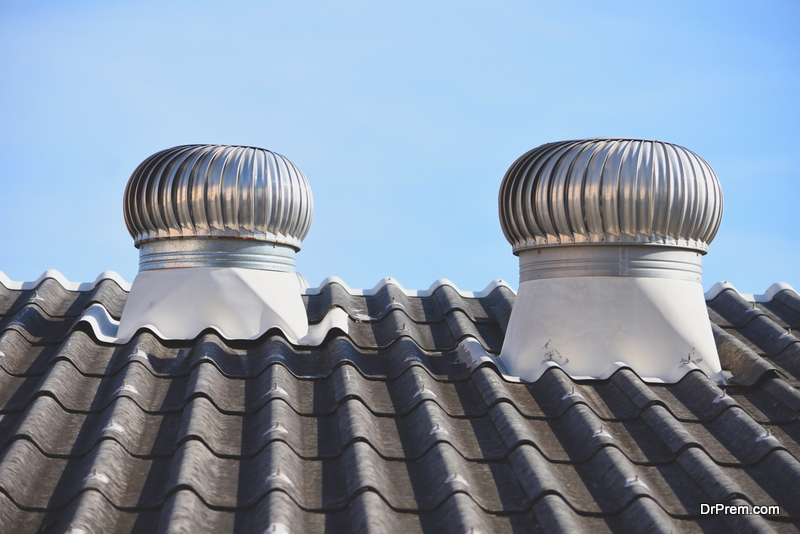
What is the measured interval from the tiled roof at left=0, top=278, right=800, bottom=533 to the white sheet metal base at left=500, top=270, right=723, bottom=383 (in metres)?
0.17

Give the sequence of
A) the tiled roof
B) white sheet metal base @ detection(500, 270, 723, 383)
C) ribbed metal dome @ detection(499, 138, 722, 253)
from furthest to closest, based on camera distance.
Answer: white sheet metal base @ detection(500, 270, 723, 383), ribbed metal dome @ detection(499, 138, 722, 253), the tiled roof

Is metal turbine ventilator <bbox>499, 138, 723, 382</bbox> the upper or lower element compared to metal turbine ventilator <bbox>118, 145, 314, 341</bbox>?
lower

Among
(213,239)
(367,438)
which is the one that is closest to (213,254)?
(213,239)

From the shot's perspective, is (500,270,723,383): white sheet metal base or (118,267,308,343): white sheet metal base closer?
(500,270,723,383): white sheet metal base

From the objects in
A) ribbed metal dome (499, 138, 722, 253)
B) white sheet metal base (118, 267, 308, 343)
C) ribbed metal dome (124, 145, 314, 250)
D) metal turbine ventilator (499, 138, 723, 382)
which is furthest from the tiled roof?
ribbed metal dome (499, 138, 722, 253)

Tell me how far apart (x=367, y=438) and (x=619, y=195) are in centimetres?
231

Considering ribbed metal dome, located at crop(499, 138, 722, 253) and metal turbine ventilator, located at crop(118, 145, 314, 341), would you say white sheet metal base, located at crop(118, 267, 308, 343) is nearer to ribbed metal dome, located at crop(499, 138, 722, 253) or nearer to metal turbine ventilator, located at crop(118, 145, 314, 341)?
metal turbine ventilator, located at crop(118, 145, 314, 341)

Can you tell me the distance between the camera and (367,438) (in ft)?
13.9

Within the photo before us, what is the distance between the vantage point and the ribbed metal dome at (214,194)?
18.5 ft

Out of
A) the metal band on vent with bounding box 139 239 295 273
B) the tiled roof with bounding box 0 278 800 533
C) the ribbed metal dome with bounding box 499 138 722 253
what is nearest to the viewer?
the tiled roof with bounding box 0 278 800 533

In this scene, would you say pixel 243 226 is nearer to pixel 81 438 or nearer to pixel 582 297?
pixel 81 438

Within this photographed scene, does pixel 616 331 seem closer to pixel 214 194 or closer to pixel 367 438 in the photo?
pixel 367 438

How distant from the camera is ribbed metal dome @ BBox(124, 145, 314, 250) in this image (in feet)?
18.5

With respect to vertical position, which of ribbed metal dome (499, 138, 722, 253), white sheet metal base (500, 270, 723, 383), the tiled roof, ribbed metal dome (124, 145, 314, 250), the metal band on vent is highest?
ribbed metal dome (124, 145, 314, 250)
